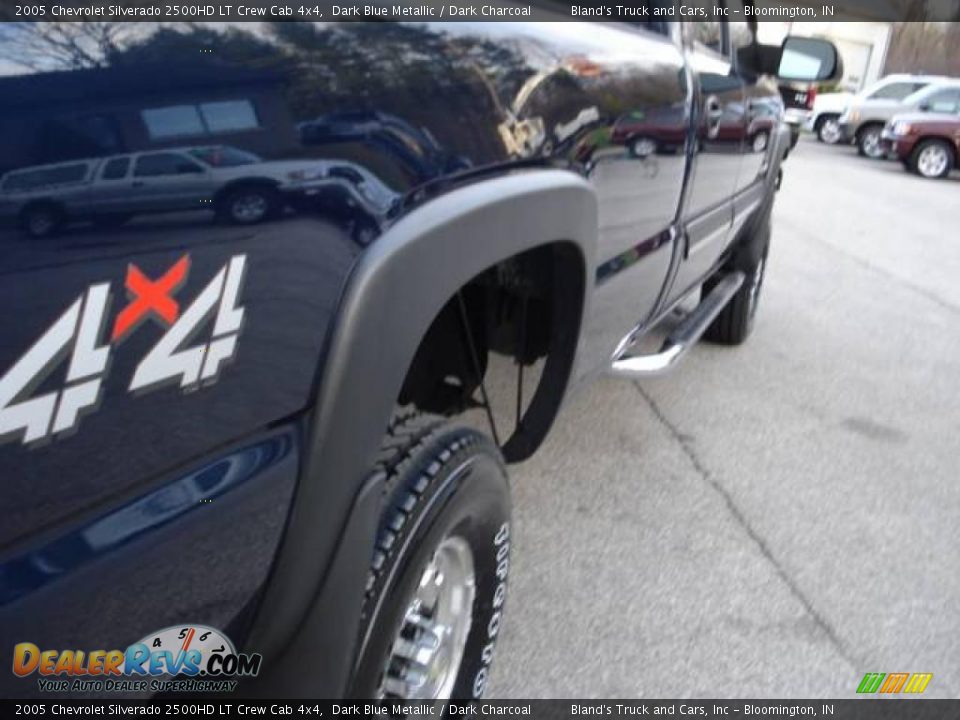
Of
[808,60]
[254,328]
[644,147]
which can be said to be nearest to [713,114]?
[644,147]

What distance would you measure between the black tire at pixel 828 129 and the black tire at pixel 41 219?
77.1 ft

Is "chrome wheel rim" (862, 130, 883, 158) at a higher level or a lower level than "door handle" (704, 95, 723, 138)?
lower

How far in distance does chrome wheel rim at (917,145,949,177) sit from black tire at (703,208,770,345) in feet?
42.1

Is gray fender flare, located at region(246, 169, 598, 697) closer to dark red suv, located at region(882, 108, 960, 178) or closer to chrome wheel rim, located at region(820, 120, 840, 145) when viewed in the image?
dark red suv, located at region(882, 108, 960, 178)

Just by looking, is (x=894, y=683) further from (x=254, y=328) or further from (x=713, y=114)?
(x=254, y=328)

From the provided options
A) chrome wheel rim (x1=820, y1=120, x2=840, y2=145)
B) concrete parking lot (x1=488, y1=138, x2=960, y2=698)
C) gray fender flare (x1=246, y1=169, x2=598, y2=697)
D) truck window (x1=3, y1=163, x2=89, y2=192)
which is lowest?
chrome wheel rim (x1=820, y1=120, x2=840, y2=145)

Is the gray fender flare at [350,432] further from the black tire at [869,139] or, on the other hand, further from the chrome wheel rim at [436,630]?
the black tire at [869,139]

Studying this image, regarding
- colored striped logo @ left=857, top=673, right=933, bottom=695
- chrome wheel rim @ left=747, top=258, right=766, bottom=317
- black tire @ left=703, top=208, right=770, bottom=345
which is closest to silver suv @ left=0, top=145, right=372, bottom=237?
colored striped logo @ left=857, top=673, right=933, bottom=695

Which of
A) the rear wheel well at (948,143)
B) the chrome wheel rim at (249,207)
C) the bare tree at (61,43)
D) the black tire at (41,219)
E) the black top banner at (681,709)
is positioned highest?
the bare tree at (61,43)

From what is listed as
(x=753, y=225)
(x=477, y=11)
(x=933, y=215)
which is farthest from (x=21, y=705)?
(x=933, y=215)

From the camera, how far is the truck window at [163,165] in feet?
2.94

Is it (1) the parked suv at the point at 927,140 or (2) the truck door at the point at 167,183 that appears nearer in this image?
(2) the truck door at the point at 167,183

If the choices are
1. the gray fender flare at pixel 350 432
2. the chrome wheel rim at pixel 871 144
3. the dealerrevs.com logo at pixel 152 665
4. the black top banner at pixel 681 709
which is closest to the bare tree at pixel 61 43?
the gray fender flare at pixel 350 432

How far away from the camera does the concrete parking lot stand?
7.62 feet
